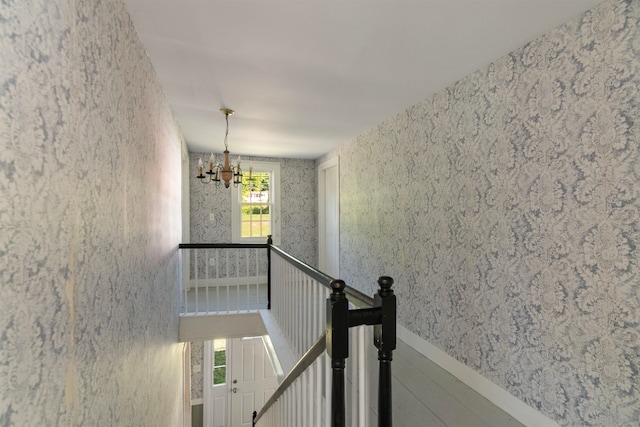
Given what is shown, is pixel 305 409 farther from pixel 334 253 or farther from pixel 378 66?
pixel 334 253

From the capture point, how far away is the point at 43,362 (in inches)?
32.3

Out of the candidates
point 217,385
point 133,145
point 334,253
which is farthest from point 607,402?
point 217,385

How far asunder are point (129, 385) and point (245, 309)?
2.28m

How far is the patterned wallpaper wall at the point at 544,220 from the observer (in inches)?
54.4

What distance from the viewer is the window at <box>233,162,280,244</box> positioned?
5.39 m

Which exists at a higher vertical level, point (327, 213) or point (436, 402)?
point (327, 213)

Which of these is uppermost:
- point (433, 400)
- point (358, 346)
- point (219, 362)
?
point (358, 346)

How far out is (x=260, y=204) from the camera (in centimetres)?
551

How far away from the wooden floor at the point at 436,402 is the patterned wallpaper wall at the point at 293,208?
10.8 ft

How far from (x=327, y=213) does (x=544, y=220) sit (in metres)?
3.85

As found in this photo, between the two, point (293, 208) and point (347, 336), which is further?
point (293, 208)

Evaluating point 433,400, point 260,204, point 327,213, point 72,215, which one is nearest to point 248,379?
point 260,204

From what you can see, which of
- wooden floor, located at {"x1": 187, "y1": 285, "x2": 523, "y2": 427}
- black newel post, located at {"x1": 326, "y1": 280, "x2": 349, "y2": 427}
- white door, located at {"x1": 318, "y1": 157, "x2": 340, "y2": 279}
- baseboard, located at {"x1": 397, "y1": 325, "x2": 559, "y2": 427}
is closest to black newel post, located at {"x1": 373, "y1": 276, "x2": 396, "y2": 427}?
black newel post, located at {"x1": 326, "y1": 280, "x2": 349, "y2": 427}

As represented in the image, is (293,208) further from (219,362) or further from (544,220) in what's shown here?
(544,220)
